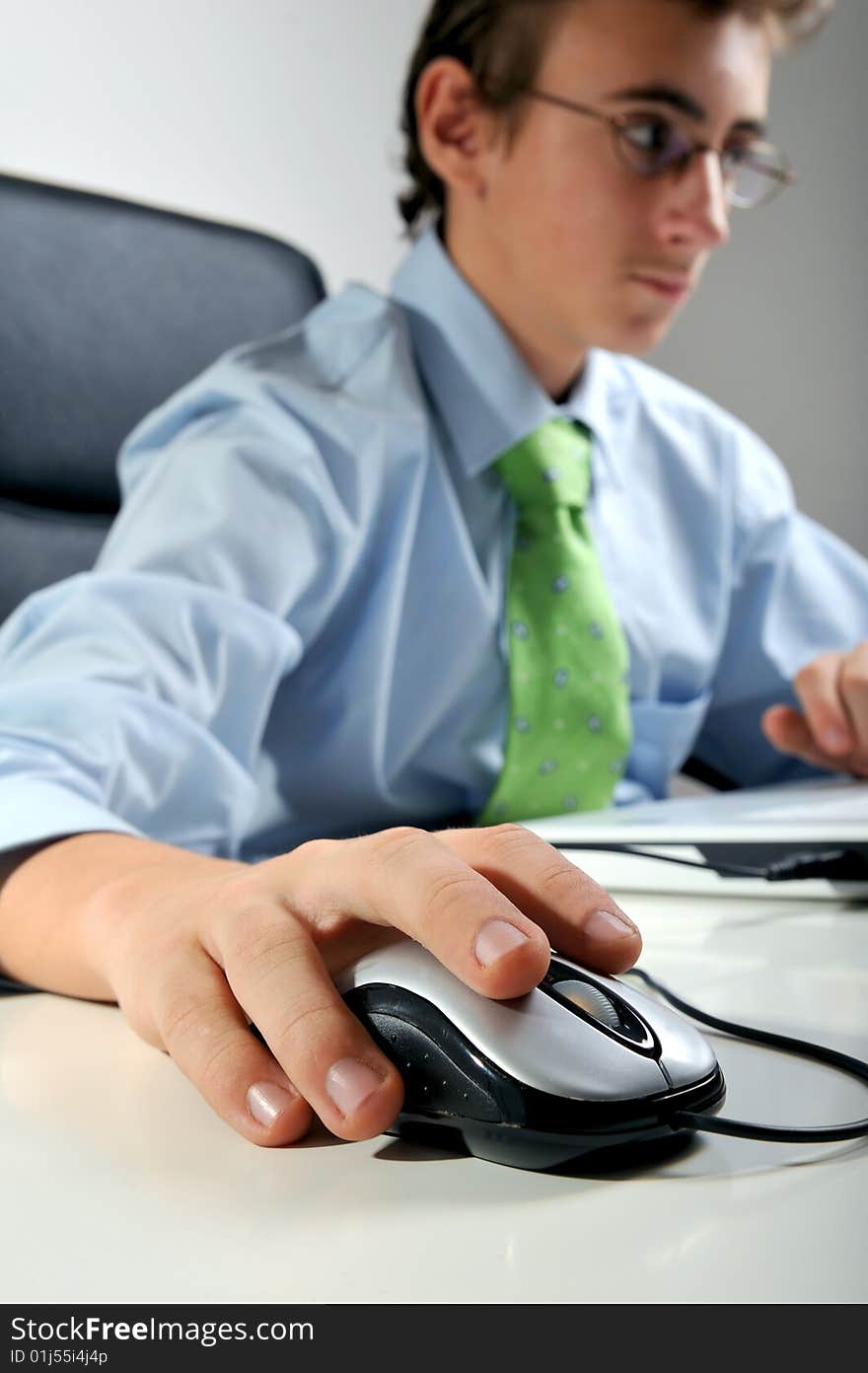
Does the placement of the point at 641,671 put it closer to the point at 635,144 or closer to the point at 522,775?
the point at 522,775

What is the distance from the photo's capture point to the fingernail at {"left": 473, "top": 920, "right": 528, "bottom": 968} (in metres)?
0.27

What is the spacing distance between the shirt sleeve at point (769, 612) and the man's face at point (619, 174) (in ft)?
0.86

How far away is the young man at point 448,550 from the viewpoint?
0.58 meters

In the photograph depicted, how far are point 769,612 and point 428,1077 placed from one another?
93 centimetres

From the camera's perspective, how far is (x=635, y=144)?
90cm

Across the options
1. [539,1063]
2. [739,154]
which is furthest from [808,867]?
[739,154]

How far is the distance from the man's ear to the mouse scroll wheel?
2.74 feet

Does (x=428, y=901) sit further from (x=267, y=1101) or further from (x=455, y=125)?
(x=455, y=125)

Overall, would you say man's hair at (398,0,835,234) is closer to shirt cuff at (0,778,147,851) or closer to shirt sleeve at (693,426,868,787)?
shirt sleeve at (693,426,868,787)

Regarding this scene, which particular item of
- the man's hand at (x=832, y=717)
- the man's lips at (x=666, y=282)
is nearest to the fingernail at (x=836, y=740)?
the man's hand at (x=832, y=717)

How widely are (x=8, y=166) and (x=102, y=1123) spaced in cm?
133

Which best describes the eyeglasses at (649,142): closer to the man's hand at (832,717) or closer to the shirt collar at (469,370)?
the shirt collar at (469,370)

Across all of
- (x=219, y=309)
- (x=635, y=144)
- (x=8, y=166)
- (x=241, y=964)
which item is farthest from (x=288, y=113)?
(x=241, y=964)

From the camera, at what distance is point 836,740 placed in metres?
0.87
